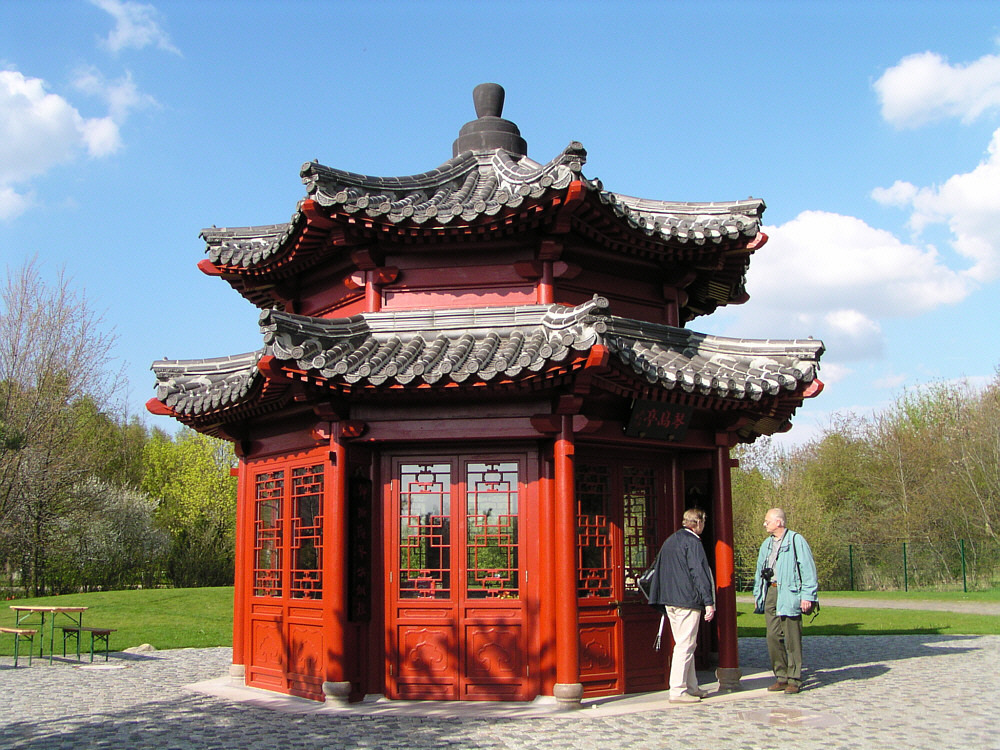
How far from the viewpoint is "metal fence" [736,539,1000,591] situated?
27250 mm

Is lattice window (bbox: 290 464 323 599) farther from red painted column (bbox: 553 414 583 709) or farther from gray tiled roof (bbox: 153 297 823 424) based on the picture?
red painted column (bbox: 553 414 583 709)

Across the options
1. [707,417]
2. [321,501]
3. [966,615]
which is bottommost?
[966,615]

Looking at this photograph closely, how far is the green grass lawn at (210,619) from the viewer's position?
49.2 ft

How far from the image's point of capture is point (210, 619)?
18875 millimetres

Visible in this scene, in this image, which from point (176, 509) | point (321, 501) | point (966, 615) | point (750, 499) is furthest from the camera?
point (176, 509)

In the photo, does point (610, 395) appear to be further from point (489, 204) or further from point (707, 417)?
point (489, 204)

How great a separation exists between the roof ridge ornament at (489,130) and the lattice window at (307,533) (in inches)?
183

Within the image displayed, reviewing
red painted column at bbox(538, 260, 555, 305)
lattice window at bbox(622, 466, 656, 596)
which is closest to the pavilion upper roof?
red painted column at bbox(538, 260, 555, 305)

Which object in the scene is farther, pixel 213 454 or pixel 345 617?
pixel 213 454

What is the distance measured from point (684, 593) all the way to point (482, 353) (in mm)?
2877

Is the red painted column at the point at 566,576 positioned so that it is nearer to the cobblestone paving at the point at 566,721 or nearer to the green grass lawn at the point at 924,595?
the cobblestone paving at the point at 566,721

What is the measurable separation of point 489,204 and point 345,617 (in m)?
4.13

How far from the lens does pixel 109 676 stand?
10492mm

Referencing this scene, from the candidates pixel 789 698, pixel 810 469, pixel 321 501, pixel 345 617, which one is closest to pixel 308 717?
pixel 345 617
